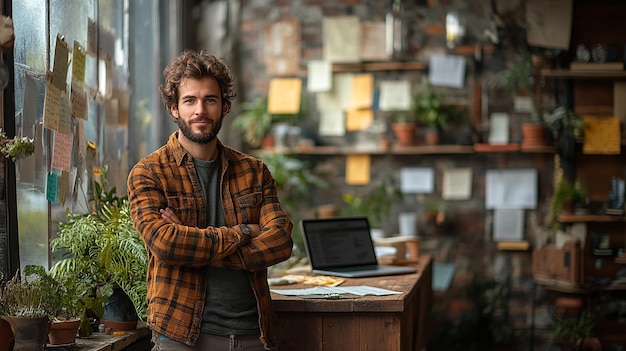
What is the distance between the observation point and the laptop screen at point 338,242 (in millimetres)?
4258

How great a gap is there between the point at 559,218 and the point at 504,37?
1418mm

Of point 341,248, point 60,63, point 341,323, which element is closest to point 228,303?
point 341,323

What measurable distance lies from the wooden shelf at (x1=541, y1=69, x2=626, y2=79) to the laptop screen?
2.71 m

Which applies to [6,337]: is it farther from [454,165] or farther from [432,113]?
[454,165]

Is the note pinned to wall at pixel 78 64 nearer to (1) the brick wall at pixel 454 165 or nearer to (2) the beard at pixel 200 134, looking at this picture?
(2) the beard at pixel 200 134

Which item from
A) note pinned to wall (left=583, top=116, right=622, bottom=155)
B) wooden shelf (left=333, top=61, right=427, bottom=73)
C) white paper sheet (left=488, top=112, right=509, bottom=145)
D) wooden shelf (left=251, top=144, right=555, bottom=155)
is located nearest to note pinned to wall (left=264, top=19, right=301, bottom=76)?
wooden shelf (left=333, top=61, right=427, bottom=73)

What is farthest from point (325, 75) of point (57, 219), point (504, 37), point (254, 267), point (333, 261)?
point (254, 267)

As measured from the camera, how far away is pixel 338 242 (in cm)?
437

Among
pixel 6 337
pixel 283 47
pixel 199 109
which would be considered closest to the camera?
pixel 6 337

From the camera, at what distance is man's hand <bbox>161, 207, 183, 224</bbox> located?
283 cm

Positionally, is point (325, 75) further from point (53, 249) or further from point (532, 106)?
point (53, 249)

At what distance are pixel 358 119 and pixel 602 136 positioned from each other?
182 cm

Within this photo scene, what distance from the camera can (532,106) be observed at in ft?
22.1

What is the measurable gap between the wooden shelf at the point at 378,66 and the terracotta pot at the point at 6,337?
4.72m
